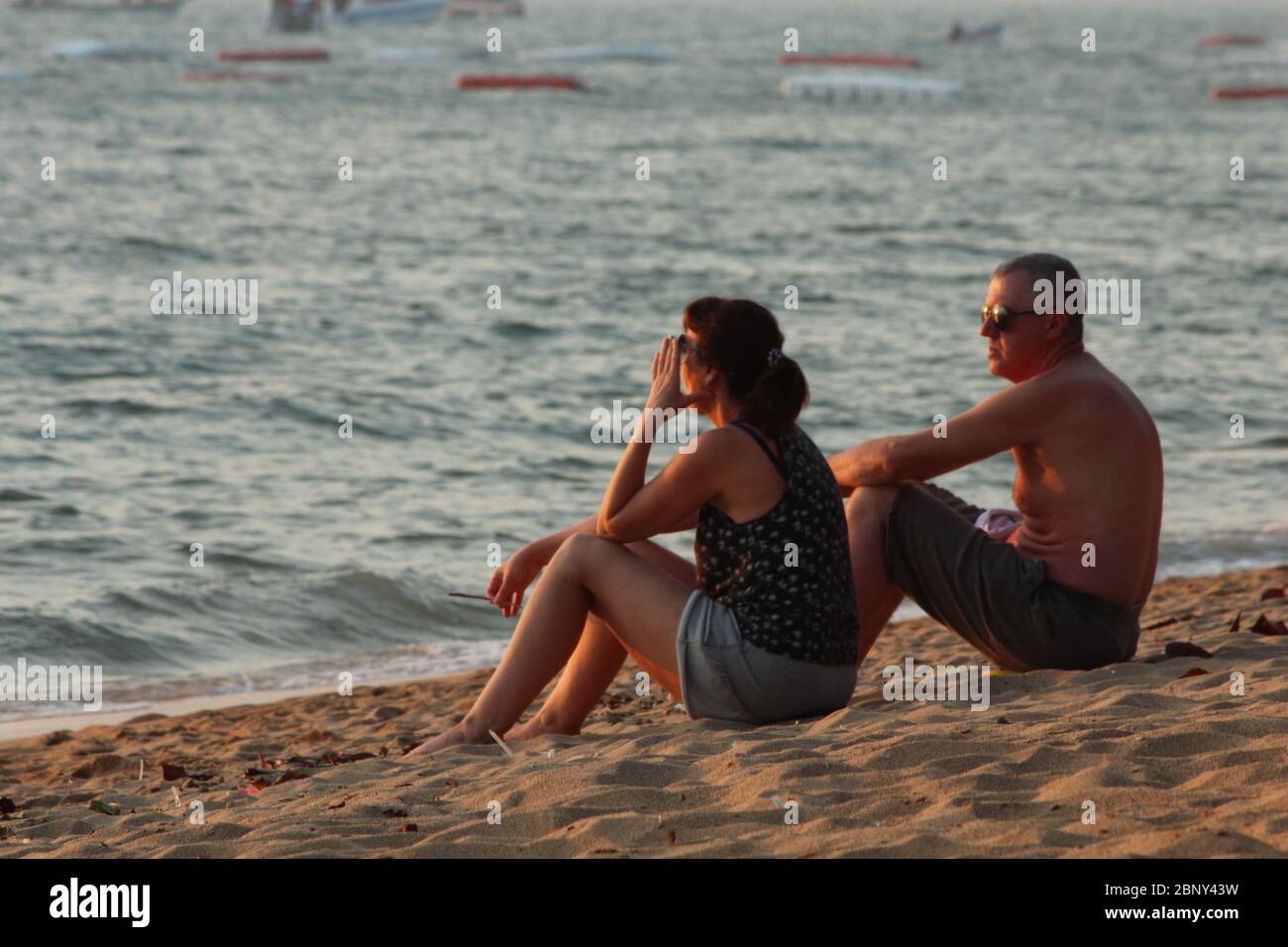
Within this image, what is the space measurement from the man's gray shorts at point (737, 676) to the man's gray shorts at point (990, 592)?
392 mm

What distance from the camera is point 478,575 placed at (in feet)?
26.3

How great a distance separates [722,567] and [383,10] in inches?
3400

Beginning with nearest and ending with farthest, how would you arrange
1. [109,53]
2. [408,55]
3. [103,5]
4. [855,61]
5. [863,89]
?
[863,89] → [109,53] → [855,61] → [408,55] → [103,5]

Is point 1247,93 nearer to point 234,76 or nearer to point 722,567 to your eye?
point 234,76

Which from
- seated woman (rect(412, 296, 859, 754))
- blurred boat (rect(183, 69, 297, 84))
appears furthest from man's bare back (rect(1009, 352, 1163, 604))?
blurred boat (rect(183, 69, 297, 84))

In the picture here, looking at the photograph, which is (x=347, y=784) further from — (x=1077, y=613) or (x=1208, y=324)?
(x=1208, y=324)

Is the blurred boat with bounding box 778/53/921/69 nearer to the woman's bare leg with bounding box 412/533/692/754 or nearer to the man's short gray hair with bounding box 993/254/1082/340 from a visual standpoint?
the man's short gray hair with bounding box 993/254/1082/340

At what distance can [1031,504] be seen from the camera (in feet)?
14.9

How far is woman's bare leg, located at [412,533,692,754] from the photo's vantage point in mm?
4223

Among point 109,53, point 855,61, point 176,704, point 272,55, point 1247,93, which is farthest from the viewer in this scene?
point 855,61

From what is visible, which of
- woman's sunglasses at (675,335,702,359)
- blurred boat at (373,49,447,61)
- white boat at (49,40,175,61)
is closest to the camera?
woman's sunglasses at (675,335,702,359)

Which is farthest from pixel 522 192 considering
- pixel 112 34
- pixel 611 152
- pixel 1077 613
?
pixel 112 34

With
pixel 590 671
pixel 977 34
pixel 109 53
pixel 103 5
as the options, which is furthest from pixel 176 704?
pixel 103 5

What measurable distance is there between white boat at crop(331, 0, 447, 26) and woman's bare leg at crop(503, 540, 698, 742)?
84623 mm
